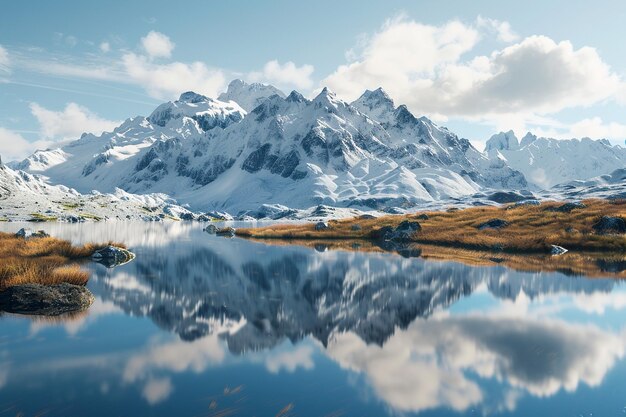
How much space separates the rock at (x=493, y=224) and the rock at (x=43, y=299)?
197ft

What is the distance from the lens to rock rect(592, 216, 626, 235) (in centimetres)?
5777

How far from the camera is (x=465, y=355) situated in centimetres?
1875

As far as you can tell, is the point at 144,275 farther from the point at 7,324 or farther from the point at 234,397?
the point at 234,397

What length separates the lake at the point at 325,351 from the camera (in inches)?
563

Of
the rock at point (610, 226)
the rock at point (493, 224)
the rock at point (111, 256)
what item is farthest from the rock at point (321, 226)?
the rock at point (111, 256)

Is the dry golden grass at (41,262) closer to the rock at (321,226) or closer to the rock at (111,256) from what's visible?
the rock at (111,256)

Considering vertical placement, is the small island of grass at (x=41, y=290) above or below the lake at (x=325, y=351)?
above

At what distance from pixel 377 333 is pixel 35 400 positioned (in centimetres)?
1356

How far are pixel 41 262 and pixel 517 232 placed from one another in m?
56.1

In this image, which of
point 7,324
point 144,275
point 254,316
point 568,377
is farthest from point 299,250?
point 568,377

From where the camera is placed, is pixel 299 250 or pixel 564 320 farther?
pixel 299 250

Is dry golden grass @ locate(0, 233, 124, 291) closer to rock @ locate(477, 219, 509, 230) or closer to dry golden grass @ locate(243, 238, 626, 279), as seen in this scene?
dry golden grass @ locate(243, 238, 626, 279)

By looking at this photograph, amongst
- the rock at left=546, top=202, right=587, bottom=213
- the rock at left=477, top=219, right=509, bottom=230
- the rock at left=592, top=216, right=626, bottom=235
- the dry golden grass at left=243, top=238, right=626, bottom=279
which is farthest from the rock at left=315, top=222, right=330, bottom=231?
the rock at left=592, top=216, right=626, bottom=235

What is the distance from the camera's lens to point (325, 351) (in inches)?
744
